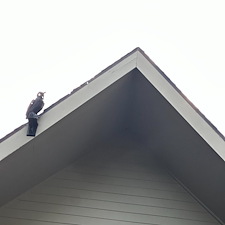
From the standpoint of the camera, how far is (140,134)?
11.6 ft

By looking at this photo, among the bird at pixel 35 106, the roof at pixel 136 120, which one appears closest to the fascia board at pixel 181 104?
the roof at pixel 136 120

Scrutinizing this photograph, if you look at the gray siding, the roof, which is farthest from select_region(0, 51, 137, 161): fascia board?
the gray siding

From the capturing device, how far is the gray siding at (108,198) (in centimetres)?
303

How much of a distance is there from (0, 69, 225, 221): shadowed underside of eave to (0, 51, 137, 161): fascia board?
6 cm

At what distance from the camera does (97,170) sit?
3.33m

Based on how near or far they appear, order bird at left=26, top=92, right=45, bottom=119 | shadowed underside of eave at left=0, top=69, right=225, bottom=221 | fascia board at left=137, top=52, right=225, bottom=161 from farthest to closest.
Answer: shadowed underside of eave at left=0, top=69, right=225, bottom=221 → fascia board at left=137, top=52, right=225, bottom=161 → bird at left=26, top=92, right=45, bottom=119

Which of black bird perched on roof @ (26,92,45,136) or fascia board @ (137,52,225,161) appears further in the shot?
fascia board @ (137,52,225,161)

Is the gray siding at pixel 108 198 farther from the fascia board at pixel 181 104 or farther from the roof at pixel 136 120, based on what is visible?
the fascia board at pixel 181 104

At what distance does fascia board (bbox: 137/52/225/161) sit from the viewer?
2.54 m

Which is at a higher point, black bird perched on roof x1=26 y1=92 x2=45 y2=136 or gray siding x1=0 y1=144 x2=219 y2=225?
black bird perched on roof x1=26 y1=92 x2=45 y2=136

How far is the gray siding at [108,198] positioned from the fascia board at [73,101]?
875mm

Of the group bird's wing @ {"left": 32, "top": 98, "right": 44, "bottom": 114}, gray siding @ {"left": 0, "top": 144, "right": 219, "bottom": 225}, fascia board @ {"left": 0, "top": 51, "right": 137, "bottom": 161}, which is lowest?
gray siding @ {"left": 0, "top": 144, "right": 219, "bottom": 225}

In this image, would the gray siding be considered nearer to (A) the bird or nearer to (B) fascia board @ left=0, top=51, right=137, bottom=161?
(B) fascia board @ left=0, top=51, right=137, bottom=161

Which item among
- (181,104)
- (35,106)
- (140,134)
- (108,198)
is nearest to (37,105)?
(35,106)
